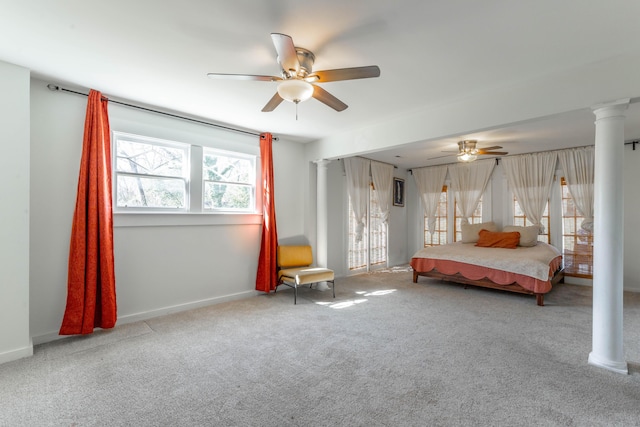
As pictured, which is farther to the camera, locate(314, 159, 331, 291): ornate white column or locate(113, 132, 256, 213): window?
locate(314, 159, 331, 291): ornate white column

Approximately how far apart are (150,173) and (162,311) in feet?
5.70

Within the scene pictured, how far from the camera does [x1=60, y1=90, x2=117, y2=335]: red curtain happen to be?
2.97m

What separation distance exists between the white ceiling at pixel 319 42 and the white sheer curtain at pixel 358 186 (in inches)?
109

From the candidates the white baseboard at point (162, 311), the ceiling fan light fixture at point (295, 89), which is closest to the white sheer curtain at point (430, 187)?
the white baseboard at point (162, 311)

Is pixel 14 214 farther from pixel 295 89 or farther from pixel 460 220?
pixel 460 220

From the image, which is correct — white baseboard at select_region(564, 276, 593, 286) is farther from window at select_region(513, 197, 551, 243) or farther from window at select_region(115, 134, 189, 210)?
window at select_region(115, 134, 189, 210)

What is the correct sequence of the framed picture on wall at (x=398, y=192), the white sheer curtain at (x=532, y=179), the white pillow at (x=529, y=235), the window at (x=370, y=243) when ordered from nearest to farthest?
1. the white pillow at (x=529, y=235)
2. the white sheer curtain at (x=532, y=179)
3. the window at (x=370, y=243)
4. the framed picture on wall at (x=398, y=192)

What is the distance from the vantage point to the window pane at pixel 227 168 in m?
4.28

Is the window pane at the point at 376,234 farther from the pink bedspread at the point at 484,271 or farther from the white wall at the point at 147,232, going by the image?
the white wall at the point at 147,232

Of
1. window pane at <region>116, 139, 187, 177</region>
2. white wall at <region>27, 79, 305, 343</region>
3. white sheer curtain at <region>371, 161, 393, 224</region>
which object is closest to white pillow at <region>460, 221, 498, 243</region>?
white sheer curtain at <region>371, 161, 393, 224</region>

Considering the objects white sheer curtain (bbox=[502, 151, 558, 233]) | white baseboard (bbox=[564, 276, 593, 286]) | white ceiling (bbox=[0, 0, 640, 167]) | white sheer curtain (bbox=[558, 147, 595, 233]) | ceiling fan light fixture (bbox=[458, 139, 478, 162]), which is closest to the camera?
white ceiling (bbox=[0, 0, 640, 167])

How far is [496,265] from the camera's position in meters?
4.56

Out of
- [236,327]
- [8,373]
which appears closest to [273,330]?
[236,327]

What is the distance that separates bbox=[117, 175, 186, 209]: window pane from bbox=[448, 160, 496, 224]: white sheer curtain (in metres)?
5.78
